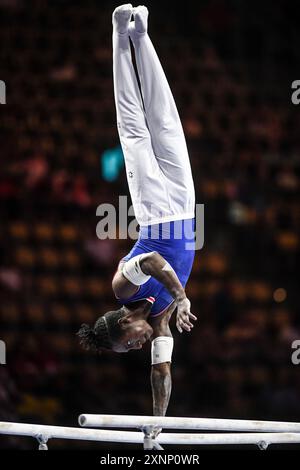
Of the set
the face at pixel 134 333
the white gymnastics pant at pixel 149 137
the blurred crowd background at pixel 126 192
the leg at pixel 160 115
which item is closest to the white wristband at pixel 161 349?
the face at pixel 134 333

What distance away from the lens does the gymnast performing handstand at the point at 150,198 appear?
658cm

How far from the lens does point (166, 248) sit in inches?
260

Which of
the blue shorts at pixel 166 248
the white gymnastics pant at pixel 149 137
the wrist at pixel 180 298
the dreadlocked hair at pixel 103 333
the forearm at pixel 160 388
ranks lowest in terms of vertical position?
the forearm at pixel 160 388

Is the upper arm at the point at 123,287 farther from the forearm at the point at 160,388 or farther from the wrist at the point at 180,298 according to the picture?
the forearm at the point at 160,388

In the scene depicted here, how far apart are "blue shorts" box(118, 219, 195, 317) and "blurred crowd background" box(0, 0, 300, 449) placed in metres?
2.95

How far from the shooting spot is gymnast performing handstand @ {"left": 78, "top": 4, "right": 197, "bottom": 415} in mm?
6578

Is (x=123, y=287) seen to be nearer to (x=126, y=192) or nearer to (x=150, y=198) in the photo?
(x=150, y=198)

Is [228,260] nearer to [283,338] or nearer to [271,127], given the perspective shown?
[283,338]

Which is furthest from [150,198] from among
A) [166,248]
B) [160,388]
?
[160,388]

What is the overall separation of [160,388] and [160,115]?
214cm

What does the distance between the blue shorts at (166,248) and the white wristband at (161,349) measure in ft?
0.98

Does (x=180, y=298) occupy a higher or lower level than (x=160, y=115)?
lower

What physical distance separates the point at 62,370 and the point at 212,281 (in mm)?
2870

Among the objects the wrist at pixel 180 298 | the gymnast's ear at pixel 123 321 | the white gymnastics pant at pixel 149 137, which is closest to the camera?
the wrist at pixel 180 298
